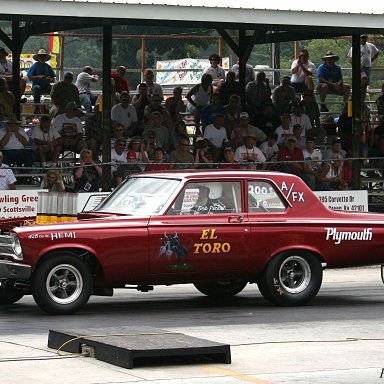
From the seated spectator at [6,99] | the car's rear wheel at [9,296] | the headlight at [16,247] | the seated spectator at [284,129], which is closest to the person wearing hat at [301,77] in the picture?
the seated spectator at [284,129]

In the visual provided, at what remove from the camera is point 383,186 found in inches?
902

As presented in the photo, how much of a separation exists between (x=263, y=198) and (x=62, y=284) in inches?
106

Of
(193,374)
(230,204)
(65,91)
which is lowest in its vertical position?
(193,374)

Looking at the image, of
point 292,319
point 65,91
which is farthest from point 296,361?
point 65,91

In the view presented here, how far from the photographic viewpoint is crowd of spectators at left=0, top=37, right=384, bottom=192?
21.5 metres

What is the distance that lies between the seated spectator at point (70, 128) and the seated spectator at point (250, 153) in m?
2.88

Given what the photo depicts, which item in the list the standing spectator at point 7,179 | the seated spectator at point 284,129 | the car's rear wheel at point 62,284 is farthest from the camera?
the seated spectator at point 284,129

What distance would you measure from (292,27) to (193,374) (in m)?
12.2

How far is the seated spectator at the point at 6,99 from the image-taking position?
23.8 metres

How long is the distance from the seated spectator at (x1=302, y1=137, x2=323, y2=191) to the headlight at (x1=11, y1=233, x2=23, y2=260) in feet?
25.9

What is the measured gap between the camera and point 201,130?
25781 millimetres

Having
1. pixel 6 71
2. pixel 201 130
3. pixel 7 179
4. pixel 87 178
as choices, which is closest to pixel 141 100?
pixel 201 130

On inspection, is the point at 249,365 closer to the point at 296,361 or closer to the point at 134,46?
the point at 296,361

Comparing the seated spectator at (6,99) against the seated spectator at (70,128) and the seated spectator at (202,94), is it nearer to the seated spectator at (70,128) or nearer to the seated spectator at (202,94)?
the seated spectator at (70,128)
